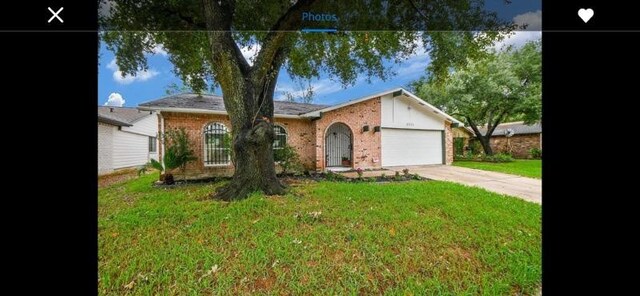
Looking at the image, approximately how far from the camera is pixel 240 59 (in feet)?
12.1

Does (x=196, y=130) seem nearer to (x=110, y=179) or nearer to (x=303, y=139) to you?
(x=303, y=139)

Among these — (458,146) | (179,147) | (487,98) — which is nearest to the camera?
(179,147)

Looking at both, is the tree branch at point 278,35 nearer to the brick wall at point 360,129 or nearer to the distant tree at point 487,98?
the brick wall at point 360,129

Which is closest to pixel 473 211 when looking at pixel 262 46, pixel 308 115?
pixel 262 46

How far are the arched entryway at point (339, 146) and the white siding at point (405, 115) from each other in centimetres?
160

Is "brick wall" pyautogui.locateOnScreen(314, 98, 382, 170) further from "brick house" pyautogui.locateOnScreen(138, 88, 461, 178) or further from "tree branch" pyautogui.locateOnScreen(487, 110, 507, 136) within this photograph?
"tree branch" pyautogui.locateOnScreen(487, 110, 507, 136)

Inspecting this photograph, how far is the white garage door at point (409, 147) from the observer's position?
8.40 metres

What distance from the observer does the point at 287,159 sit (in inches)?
289

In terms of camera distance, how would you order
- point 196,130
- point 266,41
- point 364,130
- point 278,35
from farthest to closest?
point 364,130 → point 196,130 → point 266,41 → point 278,35

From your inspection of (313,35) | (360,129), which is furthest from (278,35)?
(360,129)
